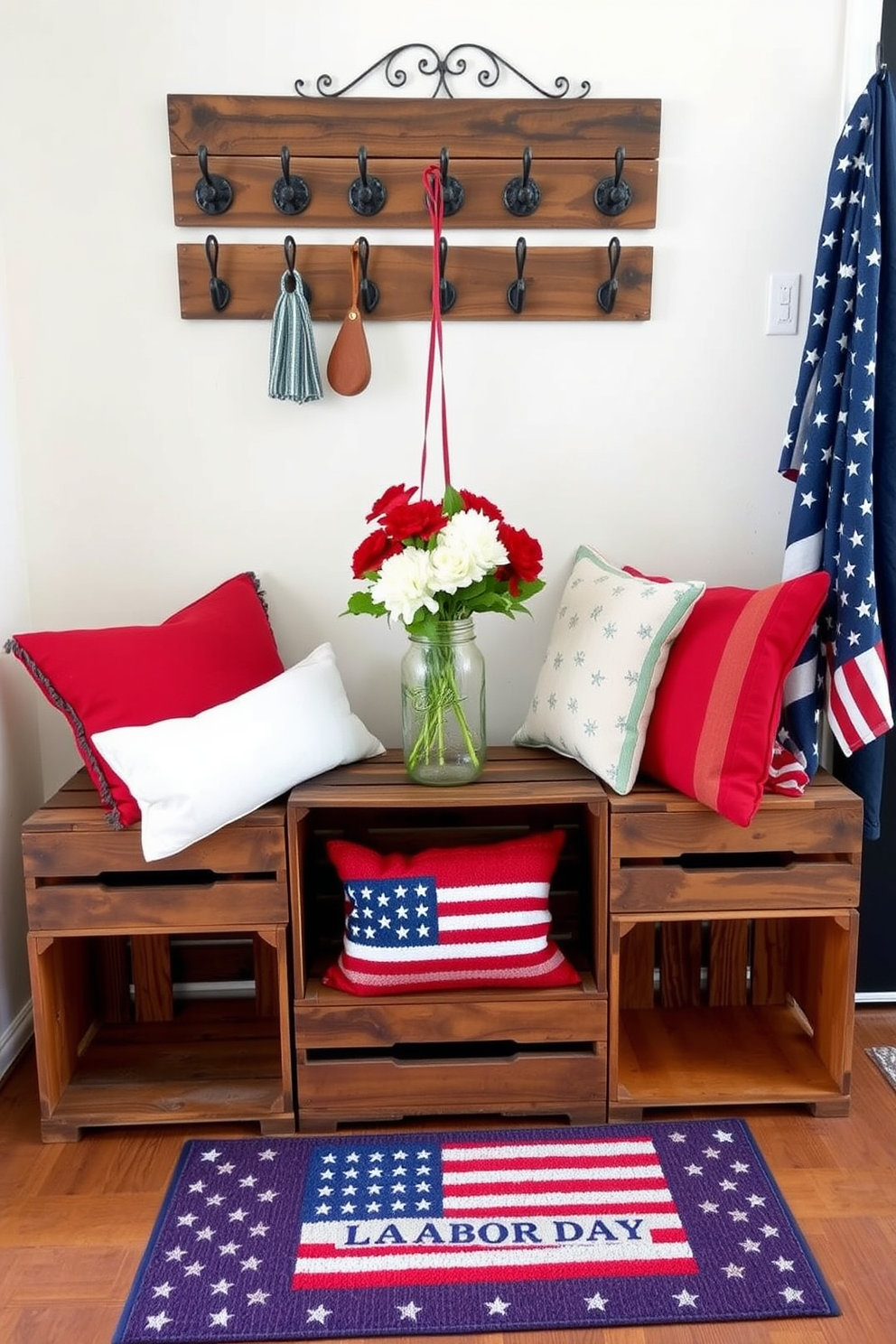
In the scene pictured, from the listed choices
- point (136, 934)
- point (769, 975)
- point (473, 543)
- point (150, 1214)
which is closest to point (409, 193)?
point (473, 543)

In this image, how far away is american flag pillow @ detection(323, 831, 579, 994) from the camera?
6.13 feet

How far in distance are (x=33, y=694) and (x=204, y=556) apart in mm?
439

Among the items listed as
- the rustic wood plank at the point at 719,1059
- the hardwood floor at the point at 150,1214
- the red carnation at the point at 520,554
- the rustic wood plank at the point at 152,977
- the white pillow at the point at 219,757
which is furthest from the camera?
the rustic wood plank at the point at 152,977

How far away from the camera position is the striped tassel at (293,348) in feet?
6.63

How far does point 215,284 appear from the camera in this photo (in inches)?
81.3

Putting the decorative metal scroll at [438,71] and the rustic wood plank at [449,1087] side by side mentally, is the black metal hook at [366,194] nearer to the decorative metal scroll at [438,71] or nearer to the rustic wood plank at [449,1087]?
the decorative metal scroll at [438,71]

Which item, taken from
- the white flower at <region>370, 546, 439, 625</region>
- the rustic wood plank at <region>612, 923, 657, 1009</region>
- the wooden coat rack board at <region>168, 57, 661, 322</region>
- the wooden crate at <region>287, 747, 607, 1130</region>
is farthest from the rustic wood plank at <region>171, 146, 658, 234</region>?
the rustic wood plank at <region>612, 923, 657, 1009</region>

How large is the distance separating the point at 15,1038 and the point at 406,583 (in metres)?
1.19

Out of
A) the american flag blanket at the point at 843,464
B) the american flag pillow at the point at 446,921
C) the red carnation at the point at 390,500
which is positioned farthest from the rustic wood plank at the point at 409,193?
the american flag pillow at the point at 446,921

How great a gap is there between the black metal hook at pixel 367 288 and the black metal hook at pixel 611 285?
42 cm

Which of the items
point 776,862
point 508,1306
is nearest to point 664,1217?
point 508,1306

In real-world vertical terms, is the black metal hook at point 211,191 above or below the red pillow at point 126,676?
above

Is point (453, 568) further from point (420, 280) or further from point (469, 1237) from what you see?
point (469, 1237)

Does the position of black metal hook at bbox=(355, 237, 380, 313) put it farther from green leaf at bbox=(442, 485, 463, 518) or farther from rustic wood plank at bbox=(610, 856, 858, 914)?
rustic wood plank at bbox=(610, 856, 858, 914)
